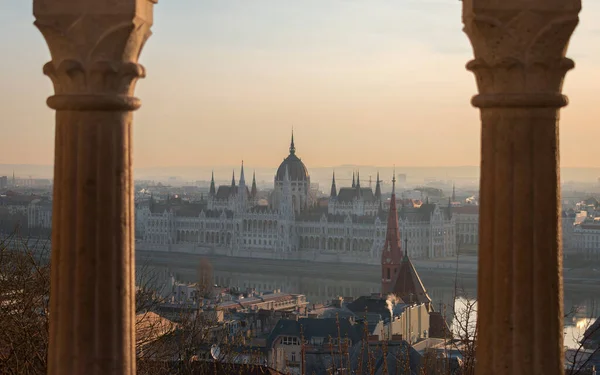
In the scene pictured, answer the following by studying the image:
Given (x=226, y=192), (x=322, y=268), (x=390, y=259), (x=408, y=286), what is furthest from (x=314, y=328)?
(x=226, y=192)

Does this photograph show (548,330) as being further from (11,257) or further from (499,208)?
(11,257)

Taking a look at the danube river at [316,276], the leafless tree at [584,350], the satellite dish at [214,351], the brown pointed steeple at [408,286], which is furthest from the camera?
the danube river at [316,276]

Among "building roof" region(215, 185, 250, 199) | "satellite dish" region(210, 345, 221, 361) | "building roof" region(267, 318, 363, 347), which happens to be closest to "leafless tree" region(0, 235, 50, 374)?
"satellite dish" region(210, 345, 221, 361)

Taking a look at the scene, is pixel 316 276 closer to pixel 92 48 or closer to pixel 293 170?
pixel 293 170

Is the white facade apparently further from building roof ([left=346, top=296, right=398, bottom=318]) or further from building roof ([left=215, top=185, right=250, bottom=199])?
building roof ([left=346, top=296, right=398, bottom=318])

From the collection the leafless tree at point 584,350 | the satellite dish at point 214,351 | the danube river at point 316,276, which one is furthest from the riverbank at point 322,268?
the satellite dish at point 214,351

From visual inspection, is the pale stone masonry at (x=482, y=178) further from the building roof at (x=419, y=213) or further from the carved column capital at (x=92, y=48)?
the building roof at (x=419, y=213)

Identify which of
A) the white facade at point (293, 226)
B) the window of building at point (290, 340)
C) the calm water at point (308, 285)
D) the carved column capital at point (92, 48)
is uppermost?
the carved column capital at point (92, 48)
